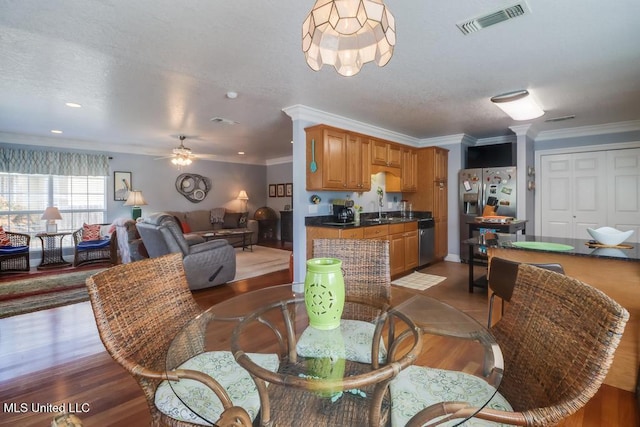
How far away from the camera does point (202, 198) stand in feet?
25.9

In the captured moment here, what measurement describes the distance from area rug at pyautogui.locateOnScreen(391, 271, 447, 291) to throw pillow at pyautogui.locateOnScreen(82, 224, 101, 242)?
5387mm

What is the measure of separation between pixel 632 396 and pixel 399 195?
14.6 ft

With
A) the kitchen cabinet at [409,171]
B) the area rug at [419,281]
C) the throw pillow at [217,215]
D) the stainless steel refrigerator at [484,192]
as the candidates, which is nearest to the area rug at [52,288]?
the area rug at [419,281]

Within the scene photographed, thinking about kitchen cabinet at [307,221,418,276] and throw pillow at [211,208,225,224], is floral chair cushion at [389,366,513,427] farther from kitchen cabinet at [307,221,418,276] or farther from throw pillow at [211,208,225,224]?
throw pillow at [211,208,225,224]

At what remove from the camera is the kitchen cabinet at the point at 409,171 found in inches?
215

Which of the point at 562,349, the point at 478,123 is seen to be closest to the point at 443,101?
the point at 478,123

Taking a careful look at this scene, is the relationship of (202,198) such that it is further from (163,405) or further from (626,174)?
(626,174)

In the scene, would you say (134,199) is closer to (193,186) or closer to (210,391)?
(193,186)

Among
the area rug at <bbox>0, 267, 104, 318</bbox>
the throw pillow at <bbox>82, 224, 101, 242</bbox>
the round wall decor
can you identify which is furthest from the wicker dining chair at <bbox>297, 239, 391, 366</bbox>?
the round wall decor

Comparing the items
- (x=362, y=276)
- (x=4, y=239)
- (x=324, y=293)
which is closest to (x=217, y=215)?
(x=4, y=239)

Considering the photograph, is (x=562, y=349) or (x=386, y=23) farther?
(x=386, y=23)

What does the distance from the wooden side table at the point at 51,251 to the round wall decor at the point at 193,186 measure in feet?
8.43

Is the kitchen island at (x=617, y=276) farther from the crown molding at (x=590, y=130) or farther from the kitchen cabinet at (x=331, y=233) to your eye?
the crown molding at (x=590, y=130)

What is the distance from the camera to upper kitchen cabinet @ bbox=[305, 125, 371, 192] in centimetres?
392
